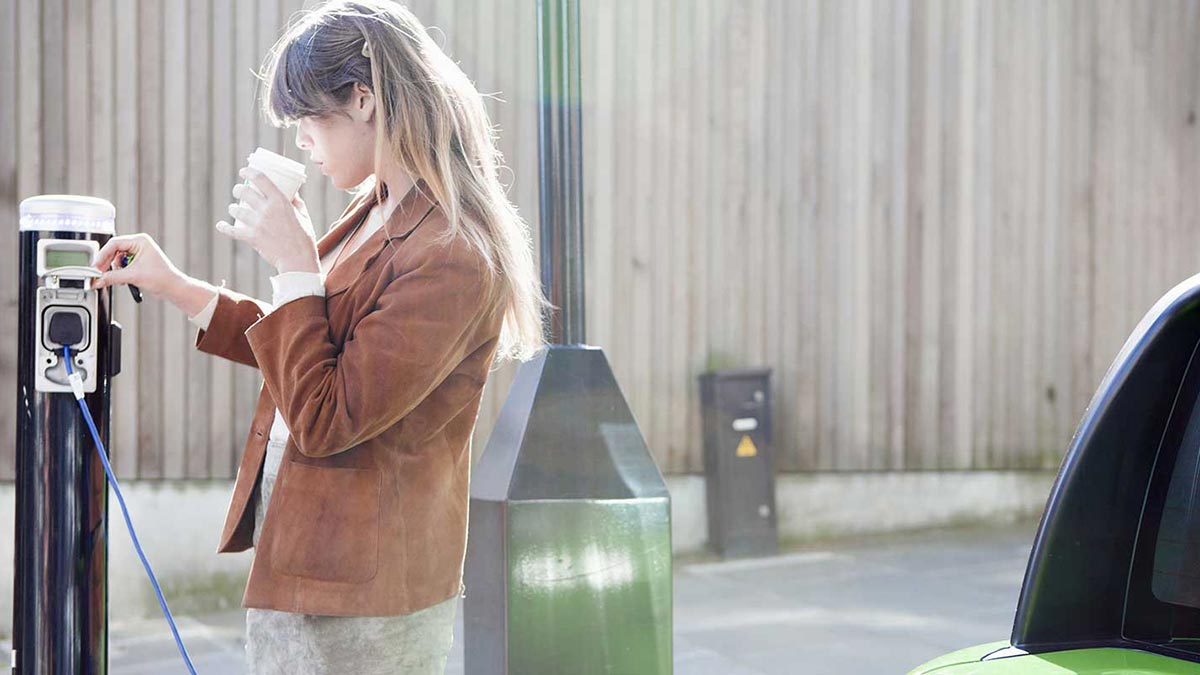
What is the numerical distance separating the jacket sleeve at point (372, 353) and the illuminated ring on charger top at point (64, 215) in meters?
0.50

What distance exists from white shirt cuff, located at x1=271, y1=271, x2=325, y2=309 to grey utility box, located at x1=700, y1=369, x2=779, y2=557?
213 inches

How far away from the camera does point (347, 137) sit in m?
2.23

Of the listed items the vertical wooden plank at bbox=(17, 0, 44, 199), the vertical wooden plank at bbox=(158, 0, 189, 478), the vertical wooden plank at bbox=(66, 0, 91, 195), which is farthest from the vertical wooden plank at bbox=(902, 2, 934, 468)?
the vertical wooden plank at bbox=(17, 0, 44, 199)

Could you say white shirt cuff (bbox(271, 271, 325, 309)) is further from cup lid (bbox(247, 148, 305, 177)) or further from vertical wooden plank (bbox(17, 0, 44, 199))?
vertical wooden plank (bbox(17, 0, 44, 199))

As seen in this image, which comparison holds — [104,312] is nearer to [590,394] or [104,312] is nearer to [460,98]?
[460,98]

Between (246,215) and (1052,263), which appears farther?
(1052,263)

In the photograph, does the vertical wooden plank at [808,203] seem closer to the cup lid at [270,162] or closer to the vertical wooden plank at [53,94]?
the vertical wooden plank at [53,94]

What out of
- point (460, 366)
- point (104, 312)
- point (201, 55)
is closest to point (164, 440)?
point (201, 55)

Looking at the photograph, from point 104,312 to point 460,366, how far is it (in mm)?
713

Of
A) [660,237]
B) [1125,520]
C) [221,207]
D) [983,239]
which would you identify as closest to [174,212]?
[221,207]

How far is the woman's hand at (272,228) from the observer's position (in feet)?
7.13

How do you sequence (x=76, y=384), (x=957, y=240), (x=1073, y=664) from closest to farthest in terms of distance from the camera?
(x=1073, y=664) → (x=76, y=384) → (x=957, y=240)

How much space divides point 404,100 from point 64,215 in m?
0.68

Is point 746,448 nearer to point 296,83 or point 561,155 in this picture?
point 561,155
